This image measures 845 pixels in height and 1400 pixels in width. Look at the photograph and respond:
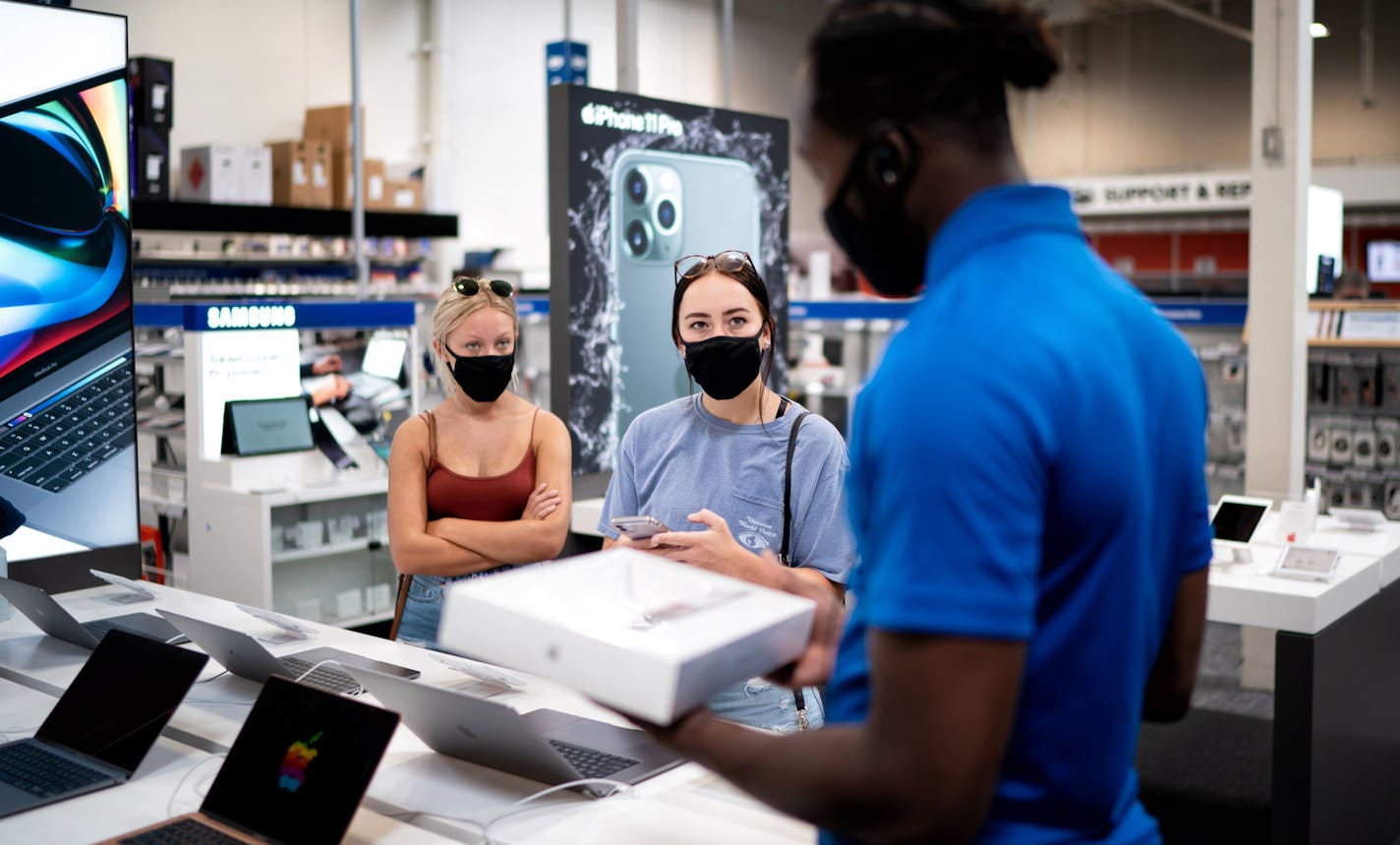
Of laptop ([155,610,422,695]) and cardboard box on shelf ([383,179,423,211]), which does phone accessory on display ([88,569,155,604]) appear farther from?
cardboard box on shelf ([383,179,423,211])

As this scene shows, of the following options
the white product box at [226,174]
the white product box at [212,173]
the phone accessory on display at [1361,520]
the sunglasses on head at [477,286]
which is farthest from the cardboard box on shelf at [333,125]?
the phone accessory on display at [1361,520]

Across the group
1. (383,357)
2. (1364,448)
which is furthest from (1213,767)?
(383,357)

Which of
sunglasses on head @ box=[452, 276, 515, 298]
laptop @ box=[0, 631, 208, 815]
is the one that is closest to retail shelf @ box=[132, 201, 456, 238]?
sunglasses on head @ box=[452, 276, 515, 298]

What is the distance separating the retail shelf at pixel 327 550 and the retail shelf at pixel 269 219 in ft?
17.4

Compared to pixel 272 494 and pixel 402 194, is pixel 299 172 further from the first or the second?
pixel 272 494

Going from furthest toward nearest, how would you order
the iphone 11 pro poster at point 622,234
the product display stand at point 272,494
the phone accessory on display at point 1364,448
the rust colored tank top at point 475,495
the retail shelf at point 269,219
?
the retail shelf at point 269,219, the phone accessory on display at point 1364,448, the product display stand at point 272,494, the iphone 11 pro poster at point 622,234, the rust colored tank top at point 475,495

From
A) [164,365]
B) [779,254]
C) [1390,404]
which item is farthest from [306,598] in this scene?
[1390,404]

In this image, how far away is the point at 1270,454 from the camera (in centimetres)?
554

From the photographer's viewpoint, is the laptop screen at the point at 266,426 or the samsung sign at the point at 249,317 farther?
the samsung sign at the point at 249,317

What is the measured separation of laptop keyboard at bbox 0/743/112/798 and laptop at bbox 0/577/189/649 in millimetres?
566

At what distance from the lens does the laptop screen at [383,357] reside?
570cm

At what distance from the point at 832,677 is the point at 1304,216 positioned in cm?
520

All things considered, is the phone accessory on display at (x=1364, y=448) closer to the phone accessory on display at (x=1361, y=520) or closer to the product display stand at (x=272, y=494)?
the phone accessory on display at (x=1361, y=520)

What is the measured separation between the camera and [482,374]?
3100 mm
